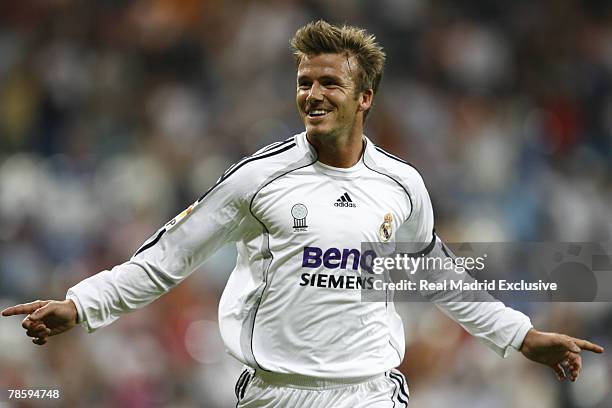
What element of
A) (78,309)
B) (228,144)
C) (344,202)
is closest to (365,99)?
(344,202)

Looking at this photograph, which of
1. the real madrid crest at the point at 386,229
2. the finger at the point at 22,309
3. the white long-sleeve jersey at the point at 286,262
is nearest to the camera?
the finger at the point at 22,309

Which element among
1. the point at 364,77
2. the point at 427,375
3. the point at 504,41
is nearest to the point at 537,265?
the point at 427,375

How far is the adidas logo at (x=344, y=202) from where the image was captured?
4262 mm

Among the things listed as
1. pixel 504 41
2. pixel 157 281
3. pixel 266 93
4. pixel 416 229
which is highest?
pixel 504 41

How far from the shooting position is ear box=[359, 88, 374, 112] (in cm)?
441

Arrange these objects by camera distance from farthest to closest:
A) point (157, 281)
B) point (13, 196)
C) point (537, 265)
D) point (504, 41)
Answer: point (504, 41)
point (13, 196)
point (537, 265)
point (157, 281)

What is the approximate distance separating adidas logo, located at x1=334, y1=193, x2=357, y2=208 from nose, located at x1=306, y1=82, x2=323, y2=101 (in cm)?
43

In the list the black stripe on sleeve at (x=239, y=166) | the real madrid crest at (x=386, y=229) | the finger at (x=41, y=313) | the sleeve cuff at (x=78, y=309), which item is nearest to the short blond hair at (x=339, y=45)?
the black stripe on sleeve at (x=239, y=166)

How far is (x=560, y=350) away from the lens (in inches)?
173

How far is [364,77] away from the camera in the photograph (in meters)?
4.40

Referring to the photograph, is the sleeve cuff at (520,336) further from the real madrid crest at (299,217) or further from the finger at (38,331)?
the finger at (38,331)

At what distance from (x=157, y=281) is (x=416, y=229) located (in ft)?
4.03

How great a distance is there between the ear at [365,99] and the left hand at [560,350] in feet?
4.18

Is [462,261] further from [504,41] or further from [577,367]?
[504,41]
